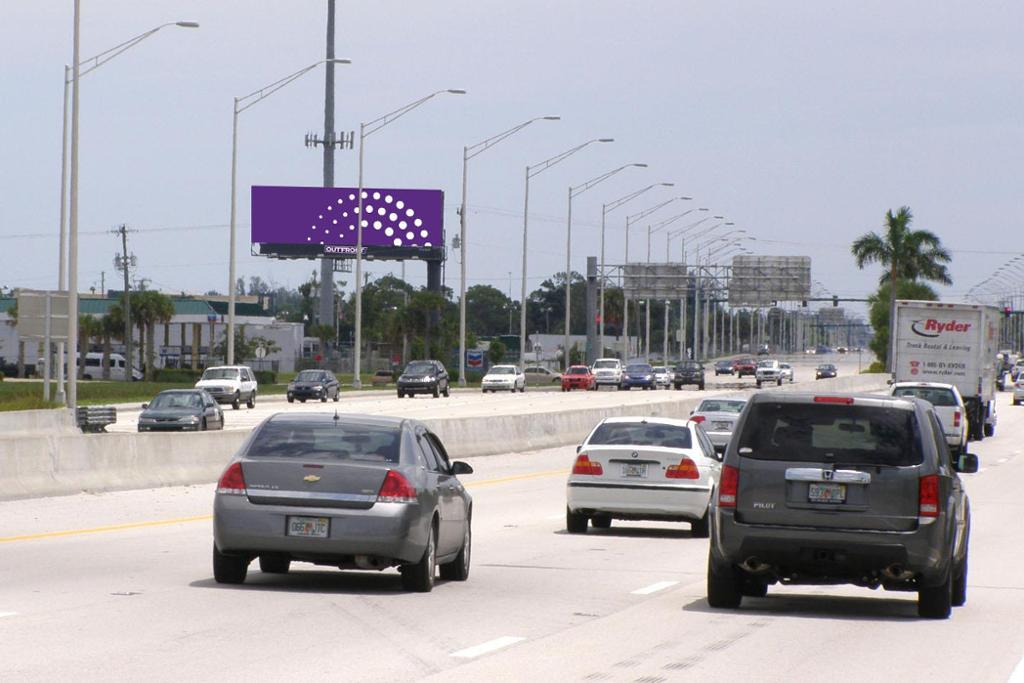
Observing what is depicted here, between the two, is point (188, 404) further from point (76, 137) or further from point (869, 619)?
point (869, 619)

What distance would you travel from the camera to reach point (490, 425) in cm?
4209

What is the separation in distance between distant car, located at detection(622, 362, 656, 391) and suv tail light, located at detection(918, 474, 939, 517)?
8667 centimetres

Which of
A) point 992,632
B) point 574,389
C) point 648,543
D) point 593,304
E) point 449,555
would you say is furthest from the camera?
point 593,304

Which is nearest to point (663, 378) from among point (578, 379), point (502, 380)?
point (578, 379)

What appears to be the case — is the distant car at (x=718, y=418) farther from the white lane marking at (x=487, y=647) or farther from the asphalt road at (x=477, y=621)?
the white lane marking at (x=487, y=647)

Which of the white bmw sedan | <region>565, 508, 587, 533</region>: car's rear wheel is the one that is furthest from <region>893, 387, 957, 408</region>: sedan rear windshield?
<region>565, 508, 587, 533</region>: car's rear wheel

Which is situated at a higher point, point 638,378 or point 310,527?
point 310,527

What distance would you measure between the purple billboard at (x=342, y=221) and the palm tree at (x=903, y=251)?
3027cm

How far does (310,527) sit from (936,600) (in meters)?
4.79

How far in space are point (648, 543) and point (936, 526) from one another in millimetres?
8176

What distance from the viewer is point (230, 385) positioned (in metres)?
65.7

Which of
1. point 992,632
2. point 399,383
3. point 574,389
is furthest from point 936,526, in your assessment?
point 574,389

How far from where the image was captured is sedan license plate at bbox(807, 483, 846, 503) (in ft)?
43.2

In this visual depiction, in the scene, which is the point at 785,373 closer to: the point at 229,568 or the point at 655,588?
the point at 655,588
